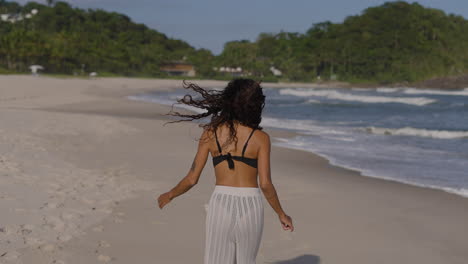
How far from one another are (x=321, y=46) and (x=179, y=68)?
39.2 meters

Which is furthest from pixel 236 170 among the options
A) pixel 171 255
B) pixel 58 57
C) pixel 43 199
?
pixel 58 57

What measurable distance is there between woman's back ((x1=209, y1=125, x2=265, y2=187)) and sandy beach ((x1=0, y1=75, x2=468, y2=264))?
202 centimetres

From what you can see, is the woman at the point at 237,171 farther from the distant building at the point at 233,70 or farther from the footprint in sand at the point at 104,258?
the distant building at the point at 233,70

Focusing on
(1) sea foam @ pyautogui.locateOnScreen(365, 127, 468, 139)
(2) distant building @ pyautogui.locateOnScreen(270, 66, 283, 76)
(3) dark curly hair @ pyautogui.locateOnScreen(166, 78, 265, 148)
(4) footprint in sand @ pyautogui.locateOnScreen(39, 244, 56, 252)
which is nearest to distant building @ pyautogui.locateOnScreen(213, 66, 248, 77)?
(2) distant building @ pyautogui.locateOnScreen(270, 66, 283, 76)

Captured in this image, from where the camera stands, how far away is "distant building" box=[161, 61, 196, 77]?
114812 mm

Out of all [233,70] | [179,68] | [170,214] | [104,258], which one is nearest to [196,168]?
[104,258]

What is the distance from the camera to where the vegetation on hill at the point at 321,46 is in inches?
4466

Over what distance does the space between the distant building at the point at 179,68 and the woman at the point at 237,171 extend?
112392mm

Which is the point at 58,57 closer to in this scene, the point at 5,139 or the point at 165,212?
the point at 5,139

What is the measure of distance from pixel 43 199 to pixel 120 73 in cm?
9020

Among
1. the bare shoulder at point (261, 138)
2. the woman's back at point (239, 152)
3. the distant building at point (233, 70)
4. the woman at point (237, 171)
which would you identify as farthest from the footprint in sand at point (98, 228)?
the distant building at point (233, 70)

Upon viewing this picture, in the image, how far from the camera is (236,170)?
2832mm

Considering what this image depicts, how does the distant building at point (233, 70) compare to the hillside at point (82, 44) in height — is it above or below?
below

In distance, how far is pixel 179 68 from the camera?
11600 cm
